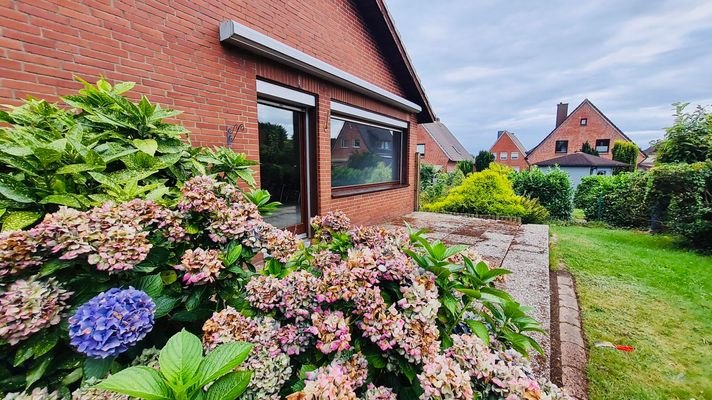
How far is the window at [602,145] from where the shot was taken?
25.4 meters

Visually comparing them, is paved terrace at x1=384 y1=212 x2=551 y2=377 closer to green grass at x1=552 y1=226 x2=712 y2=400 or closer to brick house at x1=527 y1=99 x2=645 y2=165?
green grass at x1=552 y1=226 x2=712 y2=400

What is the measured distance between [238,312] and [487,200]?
8.03 meters

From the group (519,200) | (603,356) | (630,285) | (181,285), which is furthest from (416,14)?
(181,285)

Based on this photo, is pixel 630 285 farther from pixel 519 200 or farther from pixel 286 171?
pixel 286 171

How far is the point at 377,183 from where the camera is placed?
657cm

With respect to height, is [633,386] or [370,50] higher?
[370,50]

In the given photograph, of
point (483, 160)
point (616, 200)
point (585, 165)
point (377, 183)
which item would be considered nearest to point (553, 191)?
point (616, 200)

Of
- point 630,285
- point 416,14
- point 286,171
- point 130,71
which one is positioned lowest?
point 630,285

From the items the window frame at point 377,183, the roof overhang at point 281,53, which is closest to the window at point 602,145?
the window frame at point 377,183

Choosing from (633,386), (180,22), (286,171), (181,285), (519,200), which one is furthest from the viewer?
(519,200)

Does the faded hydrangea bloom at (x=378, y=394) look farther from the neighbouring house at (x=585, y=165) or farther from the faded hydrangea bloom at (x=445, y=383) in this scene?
the neighbouring house at (x=585, y=165)

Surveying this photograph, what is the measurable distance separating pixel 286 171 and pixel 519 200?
6.89 m

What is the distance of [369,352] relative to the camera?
916mm

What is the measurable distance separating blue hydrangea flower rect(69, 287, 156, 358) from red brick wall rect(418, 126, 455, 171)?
996 inches
